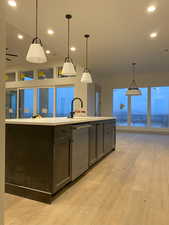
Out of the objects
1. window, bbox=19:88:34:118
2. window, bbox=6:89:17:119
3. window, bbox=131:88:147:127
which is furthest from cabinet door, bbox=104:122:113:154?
window, bbox=6:89:17:119

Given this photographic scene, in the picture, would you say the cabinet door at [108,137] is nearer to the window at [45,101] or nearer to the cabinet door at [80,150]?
the cabinet door at [80,150]

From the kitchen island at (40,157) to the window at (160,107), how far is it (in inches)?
287

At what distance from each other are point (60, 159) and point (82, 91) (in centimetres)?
547

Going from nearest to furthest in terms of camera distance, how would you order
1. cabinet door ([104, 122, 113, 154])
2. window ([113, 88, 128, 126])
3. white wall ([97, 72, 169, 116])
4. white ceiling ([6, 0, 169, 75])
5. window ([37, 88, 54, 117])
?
white ceiling ([6, 0, 169, 75]) < cabinet door ([104, 122, 113, 154]) < window ([37, 88, 54, 117]) < white wall ([97, 72, 169, 116]) < window ([113, 88, 128, 126])

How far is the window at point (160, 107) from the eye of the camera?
8.42 metres

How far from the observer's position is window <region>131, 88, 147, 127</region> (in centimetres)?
880

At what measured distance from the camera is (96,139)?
3.13 m

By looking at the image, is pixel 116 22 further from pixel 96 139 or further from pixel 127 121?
pixel 127 121

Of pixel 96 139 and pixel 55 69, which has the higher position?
pixel 55 69

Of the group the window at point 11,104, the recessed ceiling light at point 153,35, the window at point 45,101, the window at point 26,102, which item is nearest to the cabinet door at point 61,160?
the recessed ceiling light at point 153,35

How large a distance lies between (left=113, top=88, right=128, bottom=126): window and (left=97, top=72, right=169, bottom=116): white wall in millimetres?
291

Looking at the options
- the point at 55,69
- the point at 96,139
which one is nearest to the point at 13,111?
the point at 55,69

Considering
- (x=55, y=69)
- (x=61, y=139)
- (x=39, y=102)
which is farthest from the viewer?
(x=39, y=102)

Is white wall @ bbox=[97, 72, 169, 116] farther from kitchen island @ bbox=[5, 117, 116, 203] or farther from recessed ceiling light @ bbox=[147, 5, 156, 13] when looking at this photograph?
kitchen island @ bbox=[5, 117, 116, 203]
